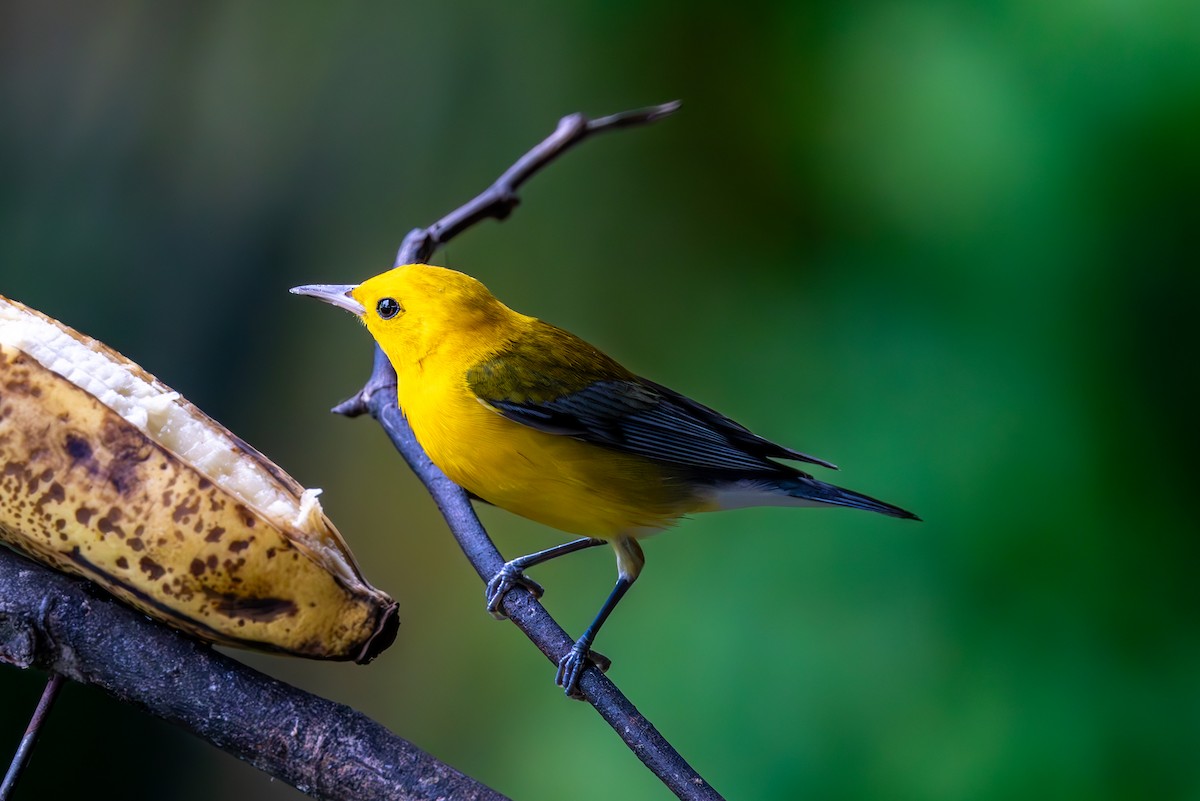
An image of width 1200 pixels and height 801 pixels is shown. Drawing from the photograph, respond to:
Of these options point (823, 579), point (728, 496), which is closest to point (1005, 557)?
point (823, 579)

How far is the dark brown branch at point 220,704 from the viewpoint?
3.09 ft

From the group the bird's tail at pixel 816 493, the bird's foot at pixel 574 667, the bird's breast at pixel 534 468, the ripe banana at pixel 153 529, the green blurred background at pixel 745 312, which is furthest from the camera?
the green blurred background at pixel 745 312

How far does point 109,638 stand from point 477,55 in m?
2.29

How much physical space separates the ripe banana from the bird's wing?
41 cm

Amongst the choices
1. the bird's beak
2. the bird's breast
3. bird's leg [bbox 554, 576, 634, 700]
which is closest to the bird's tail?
the bird's breast

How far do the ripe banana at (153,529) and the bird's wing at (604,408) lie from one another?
0.41m

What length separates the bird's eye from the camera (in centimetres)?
137

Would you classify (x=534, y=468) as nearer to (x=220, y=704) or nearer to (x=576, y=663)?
(x=576, y=663)

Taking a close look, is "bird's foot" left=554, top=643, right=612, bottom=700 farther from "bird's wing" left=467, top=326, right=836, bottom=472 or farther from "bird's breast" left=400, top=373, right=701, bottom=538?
"bird's wing" left=467, top=326, right=836, bottom=472

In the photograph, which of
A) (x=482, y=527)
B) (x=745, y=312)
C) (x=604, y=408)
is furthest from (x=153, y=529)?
(x=745, y=312)

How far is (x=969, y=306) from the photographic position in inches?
88.9

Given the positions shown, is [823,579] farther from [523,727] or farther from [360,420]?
[360,420]

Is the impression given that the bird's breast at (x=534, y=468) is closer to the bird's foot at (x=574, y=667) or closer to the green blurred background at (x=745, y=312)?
the bird's foot at (x=574, y=667)

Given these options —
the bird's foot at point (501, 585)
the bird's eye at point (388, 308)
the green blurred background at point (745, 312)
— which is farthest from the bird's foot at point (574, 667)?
the green blurred background at point (745, 312)
